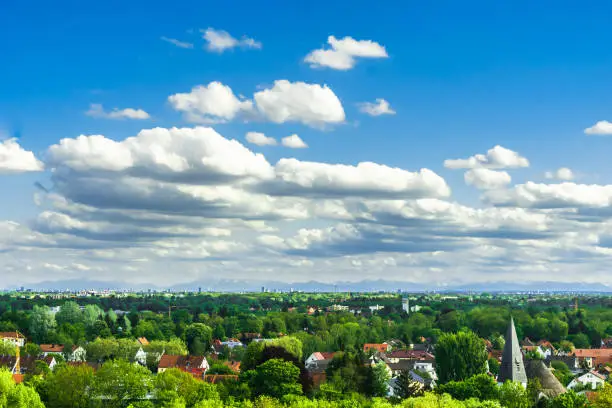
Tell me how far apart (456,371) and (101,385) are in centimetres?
4308

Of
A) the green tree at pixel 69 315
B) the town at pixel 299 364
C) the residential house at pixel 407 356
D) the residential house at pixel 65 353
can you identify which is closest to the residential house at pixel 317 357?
the town at pixel 299 364

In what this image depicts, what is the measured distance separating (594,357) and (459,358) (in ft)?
177

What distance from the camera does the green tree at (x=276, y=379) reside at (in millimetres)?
72688

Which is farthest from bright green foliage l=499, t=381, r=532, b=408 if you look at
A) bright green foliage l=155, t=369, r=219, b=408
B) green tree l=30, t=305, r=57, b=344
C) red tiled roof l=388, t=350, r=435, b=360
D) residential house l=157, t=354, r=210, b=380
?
green tree l=30, t=305, r=57, b=344

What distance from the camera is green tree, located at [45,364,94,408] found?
6906 cm

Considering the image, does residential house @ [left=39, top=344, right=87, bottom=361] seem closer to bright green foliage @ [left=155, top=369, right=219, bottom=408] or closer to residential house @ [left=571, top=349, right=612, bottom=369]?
bright green foliage @ [left=155, top=369, right=219, bottom=408]

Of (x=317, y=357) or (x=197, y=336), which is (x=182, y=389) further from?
(x=197, y=336)

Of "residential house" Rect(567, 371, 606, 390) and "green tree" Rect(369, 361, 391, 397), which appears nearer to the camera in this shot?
"green tree" Rect(369, 361, 391, 397)

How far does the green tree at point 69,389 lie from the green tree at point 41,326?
289 ft

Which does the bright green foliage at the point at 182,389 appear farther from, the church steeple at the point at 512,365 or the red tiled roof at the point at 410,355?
the red tiled roof at the point at 410,355

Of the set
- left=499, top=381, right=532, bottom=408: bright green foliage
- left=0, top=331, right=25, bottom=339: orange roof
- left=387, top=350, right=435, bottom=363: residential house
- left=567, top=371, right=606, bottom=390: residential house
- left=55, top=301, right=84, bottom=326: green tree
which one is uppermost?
left=55, top=301, right=84, bottom=326: green tree

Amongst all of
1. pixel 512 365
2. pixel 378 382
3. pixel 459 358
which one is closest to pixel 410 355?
pixel 459 358

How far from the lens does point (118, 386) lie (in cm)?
7025

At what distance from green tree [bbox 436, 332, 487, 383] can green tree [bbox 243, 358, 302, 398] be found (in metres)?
27.4
